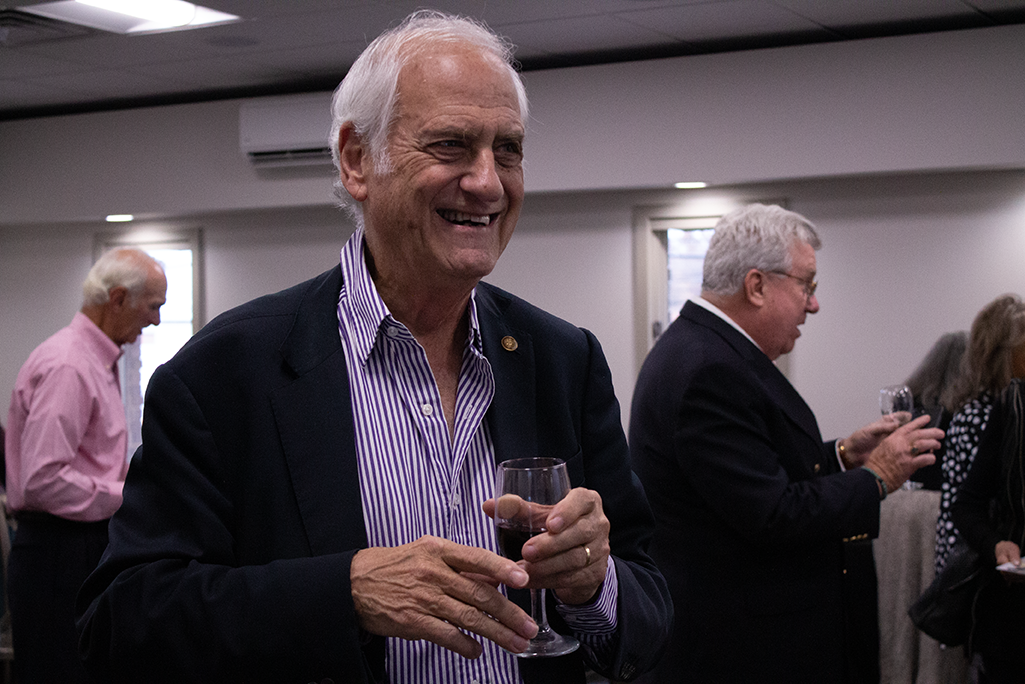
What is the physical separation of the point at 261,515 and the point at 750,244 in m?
1.81

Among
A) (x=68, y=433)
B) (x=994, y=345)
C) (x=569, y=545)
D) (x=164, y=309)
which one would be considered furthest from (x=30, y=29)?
(x=569, y=545)

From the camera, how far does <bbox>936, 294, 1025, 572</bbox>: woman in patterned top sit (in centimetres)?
378

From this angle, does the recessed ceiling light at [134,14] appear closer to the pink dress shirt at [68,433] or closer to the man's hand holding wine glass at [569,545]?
the pink dress shirt at [68,433]

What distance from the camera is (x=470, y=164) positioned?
1344mm

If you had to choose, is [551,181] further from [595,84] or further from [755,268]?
[755,268]

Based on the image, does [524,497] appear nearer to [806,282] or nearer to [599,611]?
[599,611]

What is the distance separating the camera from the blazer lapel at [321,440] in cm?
128

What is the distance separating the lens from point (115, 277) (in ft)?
12.1

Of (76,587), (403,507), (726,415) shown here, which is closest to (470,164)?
(403,507)

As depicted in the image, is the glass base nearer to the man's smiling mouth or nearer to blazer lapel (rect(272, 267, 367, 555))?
blazer lapel (rect(272, 267, 367, 555))

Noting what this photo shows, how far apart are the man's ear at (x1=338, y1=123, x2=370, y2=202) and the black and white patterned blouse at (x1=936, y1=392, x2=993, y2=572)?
3.23 meters

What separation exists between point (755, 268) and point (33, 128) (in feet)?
20.7

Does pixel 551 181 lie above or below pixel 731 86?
below

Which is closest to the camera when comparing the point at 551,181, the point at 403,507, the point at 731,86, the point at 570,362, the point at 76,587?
the point at 403,507
